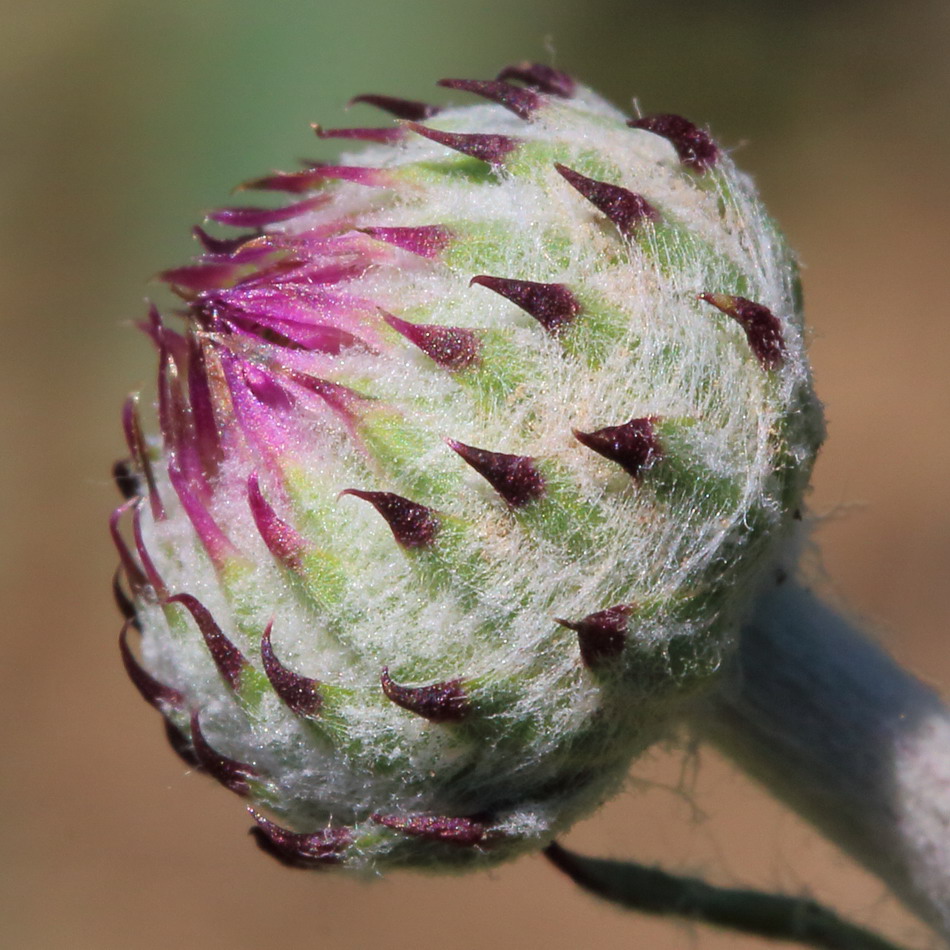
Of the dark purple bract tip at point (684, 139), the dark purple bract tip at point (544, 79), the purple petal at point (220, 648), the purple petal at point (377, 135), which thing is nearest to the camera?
the purple petal at point (220, 648)

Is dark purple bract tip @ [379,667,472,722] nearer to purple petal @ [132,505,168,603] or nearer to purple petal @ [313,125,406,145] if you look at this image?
purple petal @ [132,505,168,603]

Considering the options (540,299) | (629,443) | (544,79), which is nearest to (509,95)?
(544,79)

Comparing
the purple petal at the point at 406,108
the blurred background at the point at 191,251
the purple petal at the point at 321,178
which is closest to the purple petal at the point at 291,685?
the purple petal at the point at 321,178

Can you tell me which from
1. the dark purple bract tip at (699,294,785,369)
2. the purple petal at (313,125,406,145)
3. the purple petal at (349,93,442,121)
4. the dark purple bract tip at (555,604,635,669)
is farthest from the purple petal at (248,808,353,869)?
the purple petal at (349,93,442,121)

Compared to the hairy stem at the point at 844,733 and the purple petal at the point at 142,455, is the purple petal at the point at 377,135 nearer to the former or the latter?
the purple petal at the point at 142,455

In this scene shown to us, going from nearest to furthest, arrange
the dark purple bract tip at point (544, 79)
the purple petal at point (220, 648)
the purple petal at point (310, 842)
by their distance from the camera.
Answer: the purple petal at point (220, 648) → the purple petal at point (310, 842) → the dark purple bract tip at point (544, 79)

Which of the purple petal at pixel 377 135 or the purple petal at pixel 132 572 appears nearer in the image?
the purple petal at pixel 132 572

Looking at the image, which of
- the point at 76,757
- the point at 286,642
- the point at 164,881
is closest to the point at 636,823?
the point at 164,881

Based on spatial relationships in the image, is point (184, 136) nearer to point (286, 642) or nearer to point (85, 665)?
point (85, 665)
